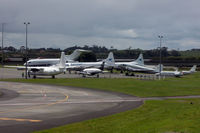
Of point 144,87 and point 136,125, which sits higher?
point 136,125

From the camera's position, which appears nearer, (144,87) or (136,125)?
(136,125)

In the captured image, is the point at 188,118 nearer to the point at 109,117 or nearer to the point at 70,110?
the point at 109,117

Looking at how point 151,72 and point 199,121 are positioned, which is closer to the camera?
point 199,121

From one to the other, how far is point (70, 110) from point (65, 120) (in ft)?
16.7

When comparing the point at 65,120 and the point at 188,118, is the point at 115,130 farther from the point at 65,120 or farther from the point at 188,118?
the point at 188,118

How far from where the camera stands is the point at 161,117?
904 inches

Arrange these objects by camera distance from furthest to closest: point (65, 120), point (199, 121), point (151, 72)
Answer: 1. point (151, 72)
2. point (65, 120)
3. point (199, 121)

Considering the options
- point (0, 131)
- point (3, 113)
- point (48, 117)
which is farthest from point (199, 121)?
point (3, 113)

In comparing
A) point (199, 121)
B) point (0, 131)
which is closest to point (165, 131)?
point (199, 121)

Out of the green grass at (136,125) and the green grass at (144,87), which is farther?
the green grass at (144,87)

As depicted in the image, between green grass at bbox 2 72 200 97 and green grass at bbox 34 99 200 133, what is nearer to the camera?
green grass at bbox 34 99 200 133

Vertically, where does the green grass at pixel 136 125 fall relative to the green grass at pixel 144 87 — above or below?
above

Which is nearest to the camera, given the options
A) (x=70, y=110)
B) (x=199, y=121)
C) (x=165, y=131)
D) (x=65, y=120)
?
(x=165, y=131)

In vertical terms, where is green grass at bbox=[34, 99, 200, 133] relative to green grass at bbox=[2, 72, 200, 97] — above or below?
above
